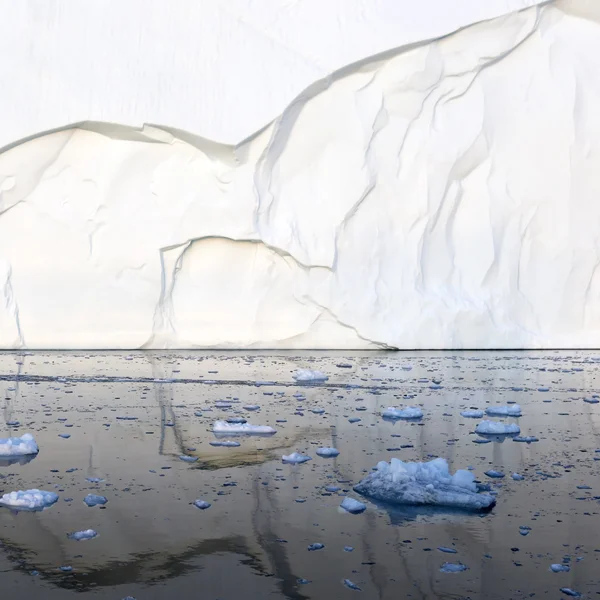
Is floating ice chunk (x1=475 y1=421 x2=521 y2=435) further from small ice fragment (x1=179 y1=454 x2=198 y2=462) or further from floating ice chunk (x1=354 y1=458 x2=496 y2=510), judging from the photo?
small ice fragment (x1=179 y1=454 x2=198 y2=462)

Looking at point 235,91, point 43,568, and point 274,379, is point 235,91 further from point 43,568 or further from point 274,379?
point 43,568

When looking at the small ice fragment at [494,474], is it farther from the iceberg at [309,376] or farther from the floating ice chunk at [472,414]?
the iceberg at [309,376]

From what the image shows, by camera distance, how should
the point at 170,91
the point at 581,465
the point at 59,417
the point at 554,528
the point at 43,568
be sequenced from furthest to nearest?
the point at 170,91 → the point at 59,417 → the point at 581,465 → the point at 554,528 → the point at 43,568

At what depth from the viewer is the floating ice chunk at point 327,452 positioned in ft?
11.6

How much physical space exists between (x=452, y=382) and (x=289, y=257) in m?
3.57

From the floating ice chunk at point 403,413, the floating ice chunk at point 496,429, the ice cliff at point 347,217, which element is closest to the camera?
the floating ice chunk at point 496,429

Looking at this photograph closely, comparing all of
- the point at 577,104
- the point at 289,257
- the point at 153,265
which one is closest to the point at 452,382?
the point at 289,257

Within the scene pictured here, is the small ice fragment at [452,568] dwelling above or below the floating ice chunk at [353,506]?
above

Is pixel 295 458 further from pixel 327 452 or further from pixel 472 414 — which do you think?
pixel 472 414

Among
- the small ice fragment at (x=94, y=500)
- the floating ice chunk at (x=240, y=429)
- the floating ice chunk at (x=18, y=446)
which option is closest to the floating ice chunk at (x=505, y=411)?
the floating ice chunk at (x=240, y=429)

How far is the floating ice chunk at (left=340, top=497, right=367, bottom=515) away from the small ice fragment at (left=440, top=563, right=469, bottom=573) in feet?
1.80

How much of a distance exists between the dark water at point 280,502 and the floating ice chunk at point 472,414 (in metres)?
0.05

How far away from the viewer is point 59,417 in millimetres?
4480

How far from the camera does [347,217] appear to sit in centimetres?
962
